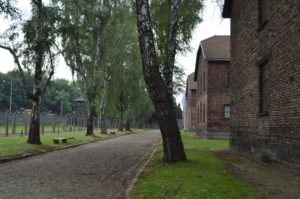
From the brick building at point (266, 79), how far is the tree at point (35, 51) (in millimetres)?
9436

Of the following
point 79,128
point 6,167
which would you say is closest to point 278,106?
point 6,167

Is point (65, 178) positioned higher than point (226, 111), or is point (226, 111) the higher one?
point (226, 111)

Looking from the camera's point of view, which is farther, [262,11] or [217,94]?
[217,94]

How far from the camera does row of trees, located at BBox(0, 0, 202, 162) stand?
41.3 feet

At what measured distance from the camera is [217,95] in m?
31.9

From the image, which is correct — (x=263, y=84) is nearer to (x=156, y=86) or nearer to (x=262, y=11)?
(x=262, y=11)

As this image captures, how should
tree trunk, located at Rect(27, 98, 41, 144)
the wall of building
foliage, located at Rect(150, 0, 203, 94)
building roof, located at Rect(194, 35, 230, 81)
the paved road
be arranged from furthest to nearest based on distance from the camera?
1. building roof, located at Rect(194, 35, 230, 81)
2. tree trunk, located at Rect(27, 98, 41, 144)
3. foliage, located at Rect(150, 0, 203, 94)
4. the wall of building
5. the paved road

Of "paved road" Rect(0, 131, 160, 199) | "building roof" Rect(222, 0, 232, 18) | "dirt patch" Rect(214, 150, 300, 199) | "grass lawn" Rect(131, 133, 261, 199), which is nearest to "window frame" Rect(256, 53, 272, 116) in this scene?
"dirt patch" Rect(214, 150, 300, 199)

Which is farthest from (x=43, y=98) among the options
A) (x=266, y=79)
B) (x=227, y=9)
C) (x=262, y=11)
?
(x=266, y=79)

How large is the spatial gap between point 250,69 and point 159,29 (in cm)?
399

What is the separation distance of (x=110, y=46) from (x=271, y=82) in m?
24.9

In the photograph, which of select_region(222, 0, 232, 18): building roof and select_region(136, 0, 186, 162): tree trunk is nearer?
select_region(136, 0, 186, 162): tree trunk

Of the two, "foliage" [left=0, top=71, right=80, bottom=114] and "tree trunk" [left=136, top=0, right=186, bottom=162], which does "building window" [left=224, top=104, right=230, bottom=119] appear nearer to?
"tree trunk" [left=136, top=0, right=186, bottom=162]

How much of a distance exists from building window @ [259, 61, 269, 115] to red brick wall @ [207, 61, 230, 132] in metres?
16.8
